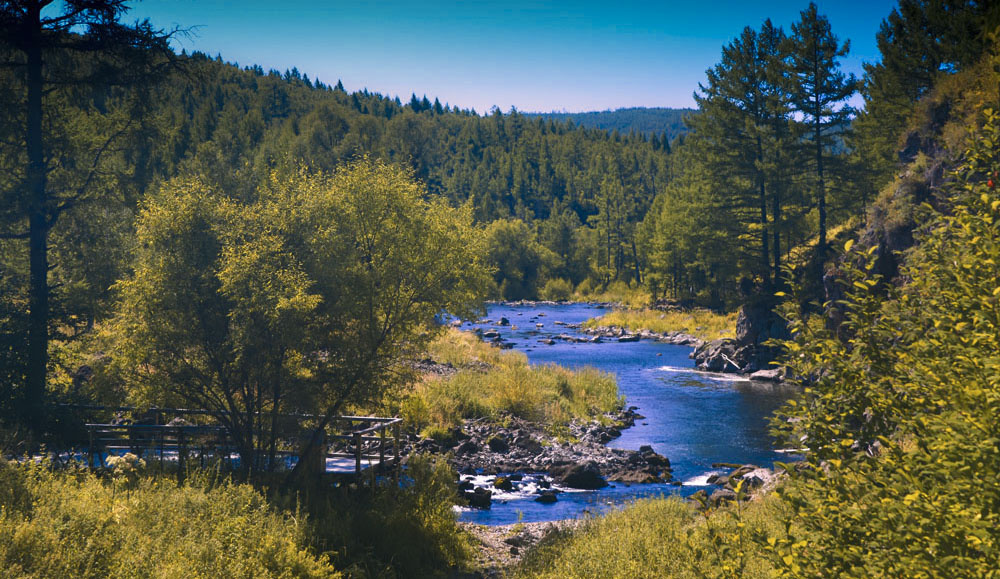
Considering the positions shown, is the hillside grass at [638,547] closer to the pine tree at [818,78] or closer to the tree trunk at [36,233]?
the tree trunk at [36,233]

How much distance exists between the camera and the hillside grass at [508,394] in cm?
2723

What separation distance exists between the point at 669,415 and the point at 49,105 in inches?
1024

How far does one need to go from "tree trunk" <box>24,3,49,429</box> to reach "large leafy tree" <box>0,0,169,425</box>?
0.07 feet

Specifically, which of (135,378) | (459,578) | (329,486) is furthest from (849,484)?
→ (135,378)

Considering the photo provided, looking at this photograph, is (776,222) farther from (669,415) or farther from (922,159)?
(669,415)

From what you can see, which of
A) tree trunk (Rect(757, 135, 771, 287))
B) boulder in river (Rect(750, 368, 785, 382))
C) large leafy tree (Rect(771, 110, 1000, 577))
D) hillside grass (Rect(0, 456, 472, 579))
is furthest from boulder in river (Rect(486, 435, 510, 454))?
tree trunk (Rect(757, 135, 771, 287))

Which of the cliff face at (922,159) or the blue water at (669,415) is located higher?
the cliff face at (922,159)

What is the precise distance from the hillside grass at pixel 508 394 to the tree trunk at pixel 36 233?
38.9 ft

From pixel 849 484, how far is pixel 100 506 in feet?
37.0

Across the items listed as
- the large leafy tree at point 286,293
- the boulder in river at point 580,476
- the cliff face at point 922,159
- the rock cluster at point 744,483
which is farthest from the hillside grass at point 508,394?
the cliff face at point 922,159

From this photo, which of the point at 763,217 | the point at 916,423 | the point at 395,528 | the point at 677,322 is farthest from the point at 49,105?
the point at 677,322

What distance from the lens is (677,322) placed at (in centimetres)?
6138

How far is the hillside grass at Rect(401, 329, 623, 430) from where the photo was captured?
2723 cm

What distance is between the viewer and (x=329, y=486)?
16156 millimetres
